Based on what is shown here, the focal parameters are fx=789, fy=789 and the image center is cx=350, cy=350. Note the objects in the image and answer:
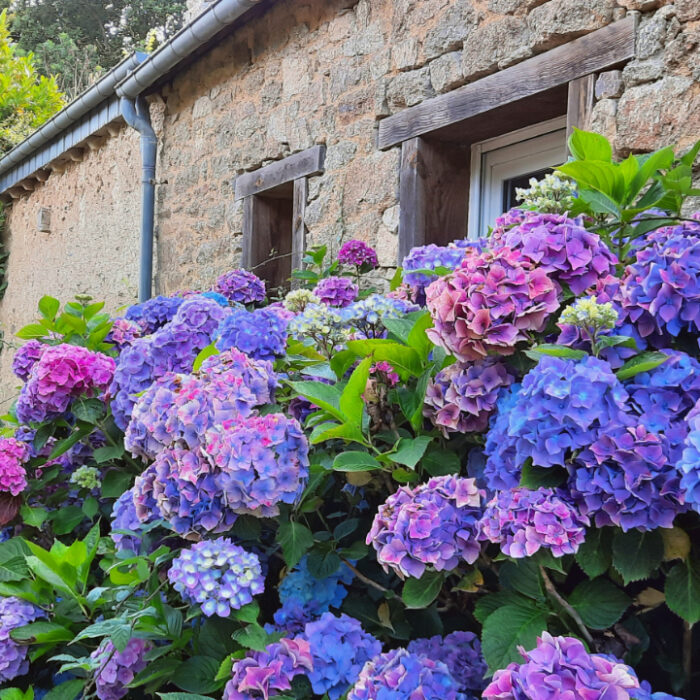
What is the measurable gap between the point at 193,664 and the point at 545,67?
267cm

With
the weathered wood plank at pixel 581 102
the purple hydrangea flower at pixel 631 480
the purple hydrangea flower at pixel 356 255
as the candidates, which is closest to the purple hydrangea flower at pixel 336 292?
the purple hydrangea flower at pixel 356 255

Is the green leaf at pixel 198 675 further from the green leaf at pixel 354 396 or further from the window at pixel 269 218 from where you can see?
the window at pixel 269 218

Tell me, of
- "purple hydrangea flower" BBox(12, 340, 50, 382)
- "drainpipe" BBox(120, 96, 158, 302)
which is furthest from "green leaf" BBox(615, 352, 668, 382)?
"drainpipe" BBox(120, 96, 158, 302)

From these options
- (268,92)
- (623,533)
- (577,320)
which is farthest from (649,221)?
(268,92)

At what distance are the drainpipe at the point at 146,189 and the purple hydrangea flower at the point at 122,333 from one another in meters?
A: 3.53

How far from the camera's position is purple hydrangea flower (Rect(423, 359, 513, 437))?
1.28 m

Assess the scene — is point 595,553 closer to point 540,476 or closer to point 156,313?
point 540,476

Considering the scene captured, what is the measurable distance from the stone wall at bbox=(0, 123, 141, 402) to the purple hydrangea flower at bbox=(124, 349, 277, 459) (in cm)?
437

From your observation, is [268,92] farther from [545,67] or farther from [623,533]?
[623,533]

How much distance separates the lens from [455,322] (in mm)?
1247

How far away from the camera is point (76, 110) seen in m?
6.86

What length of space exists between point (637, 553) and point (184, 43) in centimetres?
486

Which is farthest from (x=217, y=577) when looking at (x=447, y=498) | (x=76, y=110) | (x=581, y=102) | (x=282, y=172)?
(x=76, y=110)

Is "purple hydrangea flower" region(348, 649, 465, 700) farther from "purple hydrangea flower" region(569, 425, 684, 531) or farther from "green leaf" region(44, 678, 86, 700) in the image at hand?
"green leaf" region(44, 678, 86, 700)
